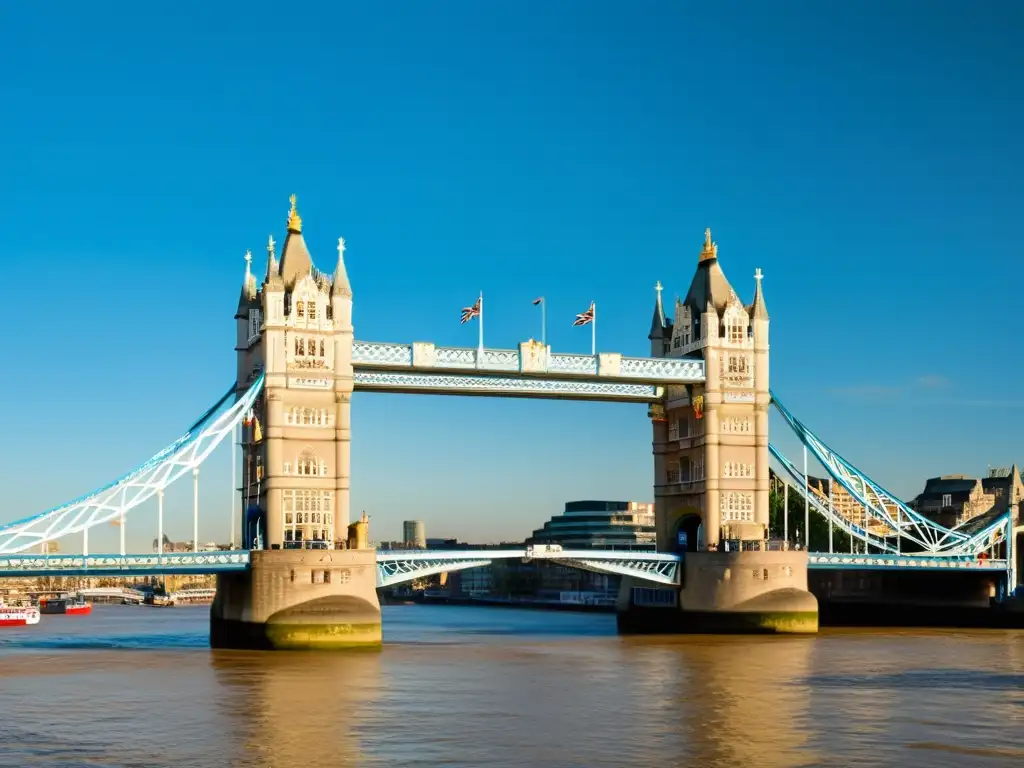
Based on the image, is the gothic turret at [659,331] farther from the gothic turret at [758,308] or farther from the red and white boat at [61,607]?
the red and white boat at [61,607]

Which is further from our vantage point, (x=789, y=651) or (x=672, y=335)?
(x=672, y=335)

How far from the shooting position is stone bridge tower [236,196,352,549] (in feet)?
244

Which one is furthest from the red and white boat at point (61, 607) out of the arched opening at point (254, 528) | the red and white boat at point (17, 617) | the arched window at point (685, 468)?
the arched window at point (685, 468)

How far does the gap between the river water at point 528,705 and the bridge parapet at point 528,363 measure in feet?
48.8

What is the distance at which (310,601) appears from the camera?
70.8 m

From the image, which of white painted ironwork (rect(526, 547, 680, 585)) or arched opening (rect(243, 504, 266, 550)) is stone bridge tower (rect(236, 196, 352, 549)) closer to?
arched opening (rect(243, 504, 266, 550))

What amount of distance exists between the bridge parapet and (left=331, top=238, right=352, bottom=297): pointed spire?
2.87m

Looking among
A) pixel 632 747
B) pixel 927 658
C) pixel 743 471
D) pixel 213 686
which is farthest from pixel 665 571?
pixel 632 747

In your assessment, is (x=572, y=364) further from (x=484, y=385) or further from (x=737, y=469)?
(x=737, y=469)

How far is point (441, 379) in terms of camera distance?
3150 inches

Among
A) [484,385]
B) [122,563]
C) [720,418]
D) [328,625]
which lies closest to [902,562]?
[720,418]

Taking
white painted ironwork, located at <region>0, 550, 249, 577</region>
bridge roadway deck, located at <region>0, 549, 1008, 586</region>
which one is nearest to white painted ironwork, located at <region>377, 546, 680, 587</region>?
bridge roadway deck, located at <region>0, 549, 1008, 586</region>

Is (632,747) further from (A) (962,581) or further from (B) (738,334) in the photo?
(A) (962,581)

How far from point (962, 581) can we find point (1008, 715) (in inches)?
2176
